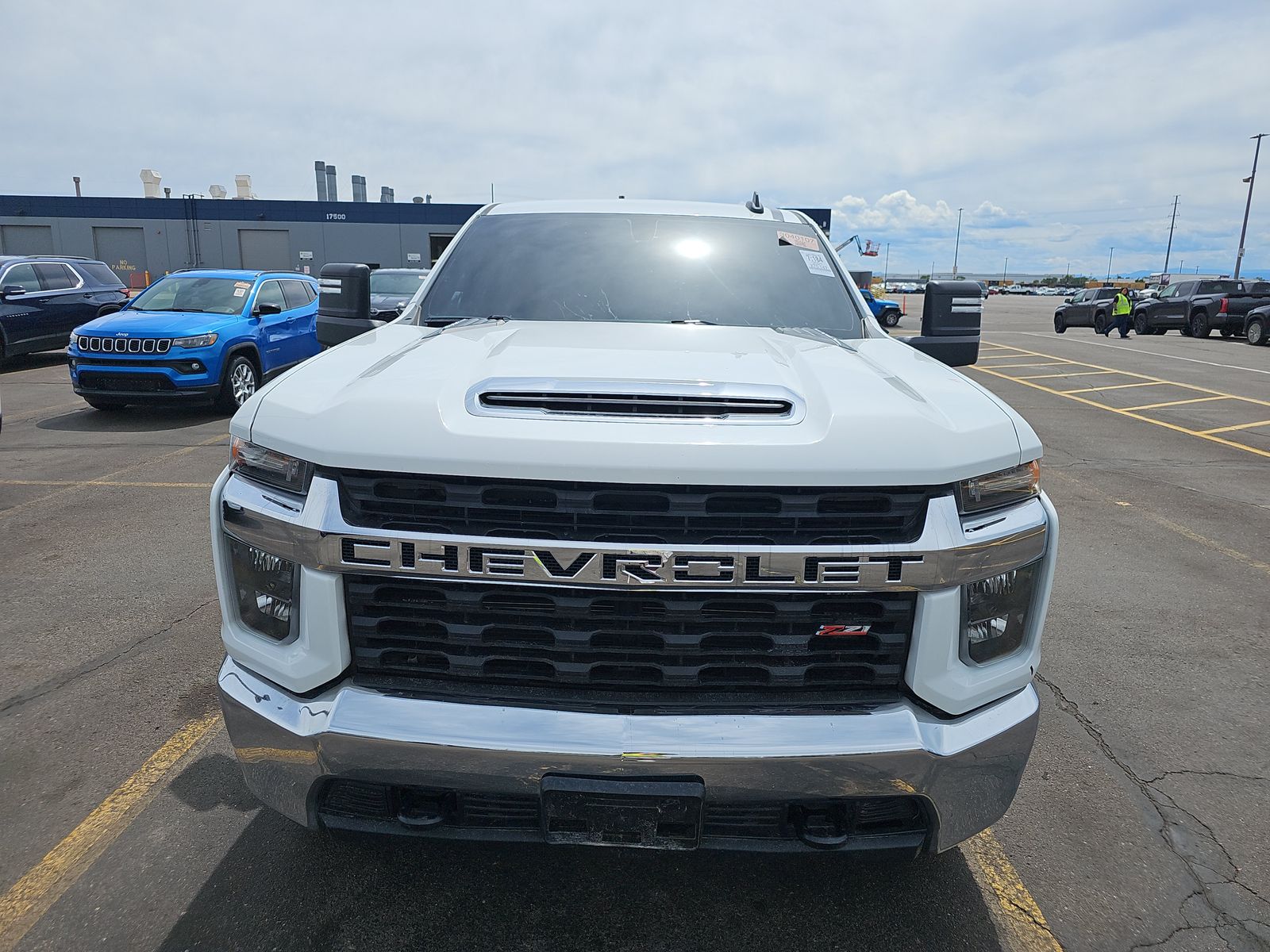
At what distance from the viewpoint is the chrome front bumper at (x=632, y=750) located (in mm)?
1817

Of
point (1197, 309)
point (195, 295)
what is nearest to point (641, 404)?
point (195, 295)

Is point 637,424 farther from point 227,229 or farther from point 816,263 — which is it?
point 227,229

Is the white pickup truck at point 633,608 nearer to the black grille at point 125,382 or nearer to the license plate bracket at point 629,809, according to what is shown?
the license plate bracket at point 629,809

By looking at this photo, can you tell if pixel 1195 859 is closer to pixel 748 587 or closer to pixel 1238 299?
pixel 748 587

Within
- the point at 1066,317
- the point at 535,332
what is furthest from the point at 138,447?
the point at 1066,317

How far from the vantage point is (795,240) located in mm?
3725

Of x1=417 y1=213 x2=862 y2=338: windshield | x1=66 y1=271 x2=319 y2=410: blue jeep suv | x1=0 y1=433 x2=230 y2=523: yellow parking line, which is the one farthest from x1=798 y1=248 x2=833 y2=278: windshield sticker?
x1=66 y1=271 x2=319 y2=410: blue jeep suv

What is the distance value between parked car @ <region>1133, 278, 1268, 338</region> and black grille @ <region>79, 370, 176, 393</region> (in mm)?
29397

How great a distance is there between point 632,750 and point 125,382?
389 inches

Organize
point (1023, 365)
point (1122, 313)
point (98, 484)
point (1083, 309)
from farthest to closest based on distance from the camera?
Result: point (1083, 309), point (1122, 313), point (1023, 365), point (98, 484)

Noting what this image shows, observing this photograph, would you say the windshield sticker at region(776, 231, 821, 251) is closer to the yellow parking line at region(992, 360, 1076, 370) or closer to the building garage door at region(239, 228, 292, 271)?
the yellow parking line at region(992, 360, 1076, 370)

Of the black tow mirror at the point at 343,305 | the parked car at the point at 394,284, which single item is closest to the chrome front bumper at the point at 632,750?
the black tow mirror at the point at 343,305

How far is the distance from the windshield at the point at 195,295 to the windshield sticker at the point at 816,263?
9.03 metres

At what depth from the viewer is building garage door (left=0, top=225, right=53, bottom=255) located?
146 ft
